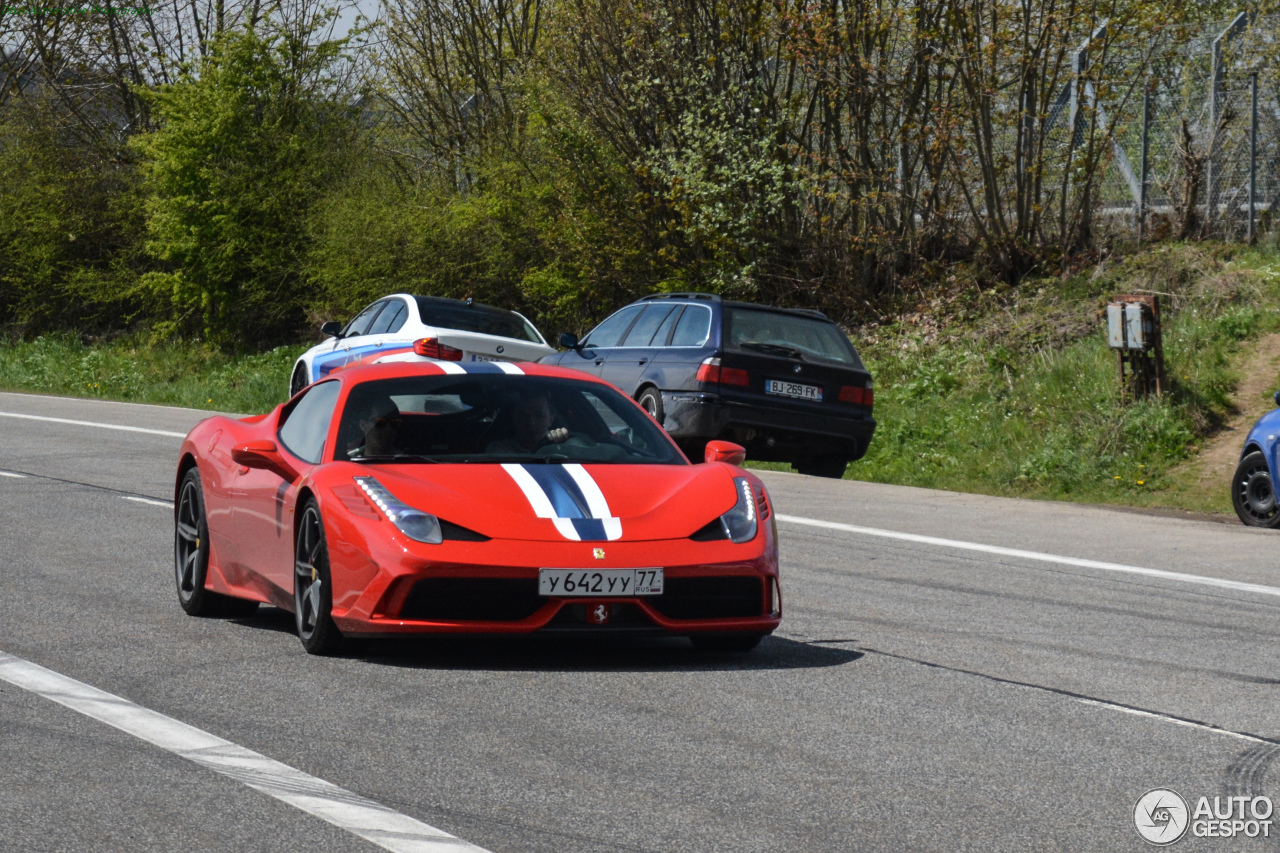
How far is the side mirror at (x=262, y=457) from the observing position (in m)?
7.62

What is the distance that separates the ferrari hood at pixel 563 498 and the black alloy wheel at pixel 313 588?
285mm

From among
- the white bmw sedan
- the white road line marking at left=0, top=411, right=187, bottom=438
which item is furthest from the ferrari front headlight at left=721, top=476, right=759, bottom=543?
the white road line marking at left=0, top=411, right=187, bottom=438

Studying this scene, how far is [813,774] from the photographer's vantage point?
5203 mm

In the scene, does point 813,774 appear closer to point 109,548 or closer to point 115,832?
point 115,832

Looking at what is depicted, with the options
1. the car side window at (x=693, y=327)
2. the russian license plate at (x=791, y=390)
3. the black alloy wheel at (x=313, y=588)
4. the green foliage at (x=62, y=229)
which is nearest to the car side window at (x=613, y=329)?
the car side window at (x=693, y=327)

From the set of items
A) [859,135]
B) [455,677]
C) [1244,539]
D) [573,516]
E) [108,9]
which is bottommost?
[1244,539]

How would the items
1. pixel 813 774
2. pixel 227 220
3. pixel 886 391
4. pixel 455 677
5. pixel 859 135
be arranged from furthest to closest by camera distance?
pixel 227 220 → pixel 859 135 → pixel 886 391 → pixel 455 677 → pixel 813 774

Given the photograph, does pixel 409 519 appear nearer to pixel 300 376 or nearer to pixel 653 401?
pixel 653 401

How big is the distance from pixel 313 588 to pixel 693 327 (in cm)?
969

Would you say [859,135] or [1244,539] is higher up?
[859,135]

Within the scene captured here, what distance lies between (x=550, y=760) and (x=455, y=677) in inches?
56.6

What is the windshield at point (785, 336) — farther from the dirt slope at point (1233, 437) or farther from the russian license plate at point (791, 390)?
the dirt slope at point (1233, 437)

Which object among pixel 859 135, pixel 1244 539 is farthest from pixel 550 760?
pixel 859 135

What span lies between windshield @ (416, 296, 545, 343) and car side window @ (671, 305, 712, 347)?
3271mm
